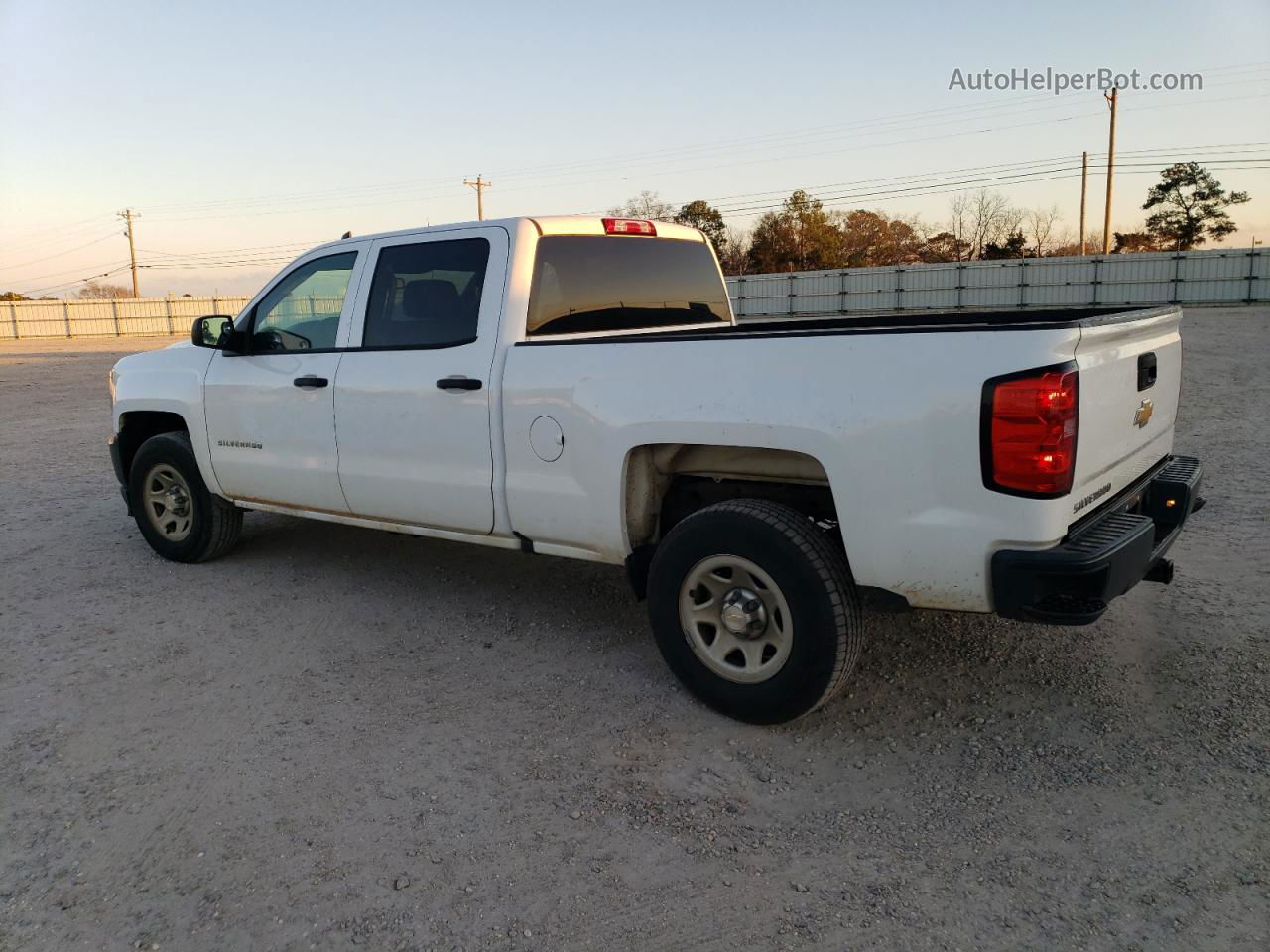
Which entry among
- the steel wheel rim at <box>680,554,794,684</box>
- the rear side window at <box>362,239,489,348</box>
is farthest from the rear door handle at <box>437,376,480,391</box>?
the steel wheel rim at <box>680,554,794,684</box>

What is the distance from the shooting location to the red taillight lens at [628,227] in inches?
192

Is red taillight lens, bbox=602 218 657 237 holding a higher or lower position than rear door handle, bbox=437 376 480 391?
higher

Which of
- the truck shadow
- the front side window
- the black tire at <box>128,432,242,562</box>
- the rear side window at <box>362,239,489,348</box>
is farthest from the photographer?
the black tire at <box>128,432,242,562</box>

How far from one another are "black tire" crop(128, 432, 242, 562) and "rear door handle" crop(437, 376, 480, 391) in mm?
2358

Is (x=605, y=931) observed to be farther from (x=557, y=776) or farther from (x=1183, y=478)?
(x=1183, y=478)

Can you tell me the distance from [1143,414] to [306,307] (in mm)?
4216

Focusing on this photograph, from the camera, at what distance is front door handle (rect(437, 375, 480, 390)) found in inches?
172

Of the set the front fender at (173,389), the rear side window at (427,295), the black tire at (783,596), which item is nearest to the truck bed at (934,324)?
the rear side window at (427,295)

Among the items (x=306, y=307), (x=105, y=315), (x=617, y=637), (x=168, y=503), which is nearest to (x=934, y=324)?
(x=617, y=637)

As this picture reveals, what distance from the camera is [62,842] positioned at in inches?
121

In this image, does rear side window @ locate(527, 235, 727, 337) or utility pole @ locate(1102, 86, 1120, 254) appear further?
utility pole @ locate(1102, 86, 1120, 254)

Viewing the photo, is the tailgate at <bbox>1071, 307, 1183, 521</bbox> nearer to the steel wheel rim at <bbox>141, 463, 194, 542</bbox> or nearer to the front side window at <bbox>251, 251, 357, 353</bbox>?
the front side window at <bbox>251, 251, 357, 353</bbox>

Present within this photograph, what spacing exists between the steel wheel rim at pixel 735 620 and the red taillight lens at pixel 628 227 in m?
2.03

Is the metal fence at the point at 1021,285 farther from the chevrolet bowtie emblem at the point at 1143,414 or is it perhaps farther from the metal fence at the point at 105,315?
the metal fence at the point at 105,315
